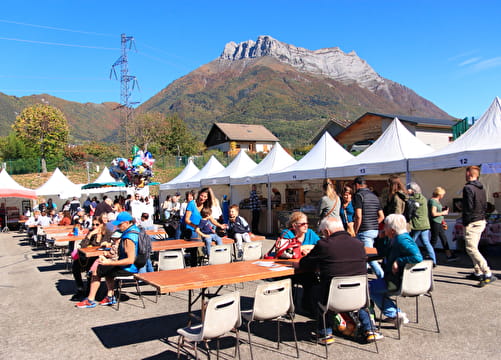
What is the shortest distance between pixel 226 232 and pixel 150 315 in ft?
10.6

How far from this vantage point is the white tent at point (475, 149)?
302 inches

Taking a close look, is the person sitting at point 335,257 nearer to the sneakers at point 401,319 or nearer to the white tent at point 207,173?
the sneakers at point 401,319

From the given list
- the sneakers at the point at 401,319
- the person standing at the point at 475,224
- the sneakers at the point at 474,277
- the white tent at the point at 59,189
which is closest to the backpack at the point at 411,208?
the person standing at the point at 475,224

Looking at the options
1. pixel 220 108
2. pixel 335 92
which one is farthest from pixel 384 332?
pixel 335 92

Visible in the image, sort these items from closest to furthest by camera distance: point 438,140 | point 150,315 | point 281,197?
1. point 150,315
2. point 281,197
3. point 438,140

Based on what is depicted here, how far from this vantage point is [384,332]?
13.9ft

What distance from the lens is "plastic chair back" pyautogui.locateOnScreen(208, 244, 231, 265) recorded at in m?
6.08

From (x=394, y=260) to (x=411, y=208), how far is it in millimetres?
2664

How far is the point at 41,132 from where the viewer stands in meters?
44.3

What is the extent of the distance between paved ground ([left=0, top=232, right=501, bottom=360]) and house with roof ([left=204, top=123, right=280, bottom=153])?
52936 mm

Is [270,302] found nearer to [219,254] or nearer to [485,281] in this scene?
[219,254]

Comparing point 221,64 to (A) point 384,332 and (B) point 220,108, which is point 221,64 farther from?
(A) point 384,332

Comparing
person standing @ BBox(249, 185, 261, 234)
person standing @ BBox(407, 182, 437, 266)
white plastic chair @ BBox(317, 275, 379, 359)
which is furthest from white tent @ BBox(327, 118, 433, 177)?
white plastic chair @ BBox(317, 275, 379, 359)

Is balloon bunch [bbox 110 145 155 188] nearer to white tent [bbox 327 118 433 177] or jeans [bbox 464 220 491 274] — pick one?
white tent [bbox 327 118 433 177]
